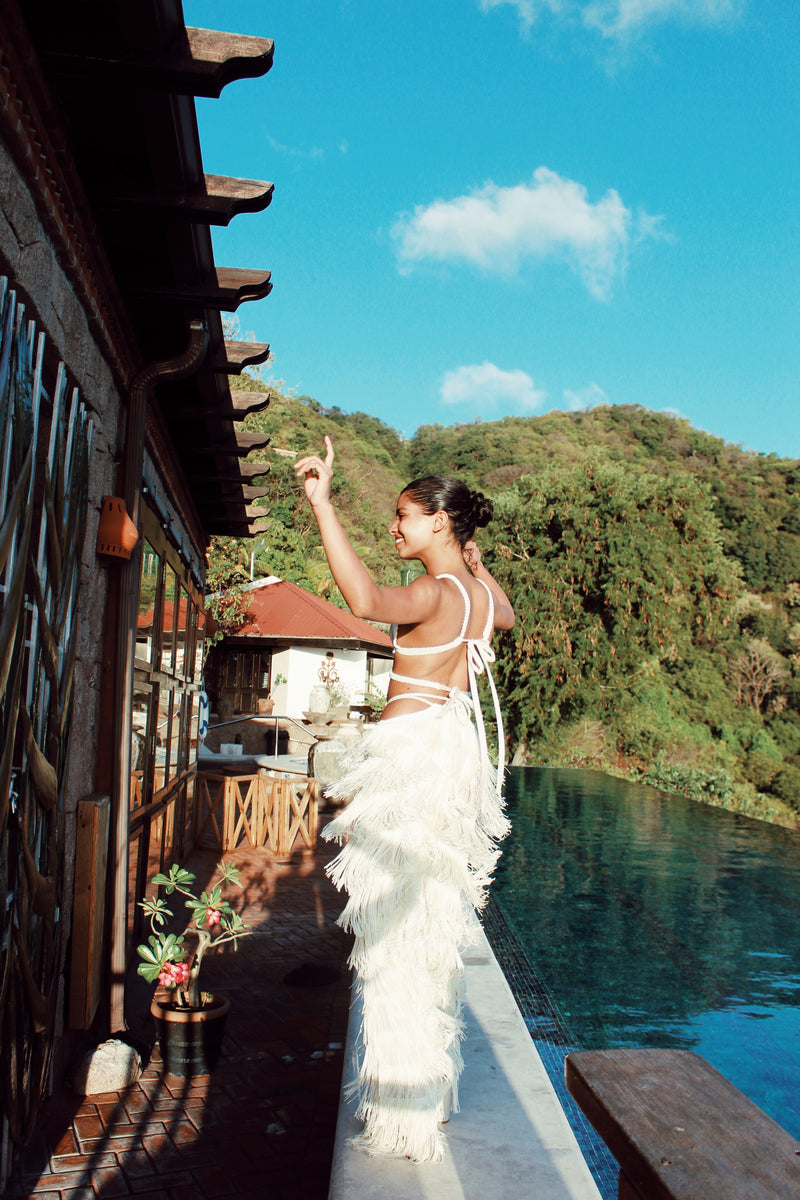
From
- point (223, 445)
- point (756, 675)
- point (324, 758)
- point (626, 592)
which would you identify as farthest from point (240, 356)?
point (756, 675)

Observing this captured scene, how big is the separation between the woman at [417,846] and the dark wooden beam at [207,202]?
107 centimetres

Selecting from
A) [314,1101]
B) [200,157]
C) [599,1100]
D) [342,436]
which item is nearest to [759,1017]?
[314,1101]

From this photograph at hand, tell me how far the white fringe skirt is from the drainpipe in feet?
4.51

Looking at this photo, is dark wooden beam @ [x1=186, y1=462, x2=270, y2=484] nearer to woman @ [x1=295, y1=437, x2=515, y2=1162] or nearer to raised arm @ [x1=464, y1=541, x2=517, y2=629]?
raised arm @ [x1=464, y1=541, x2=517, y2=629]

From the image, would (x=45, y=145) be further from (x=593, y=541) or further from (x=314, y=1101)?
(x=593, y=541)

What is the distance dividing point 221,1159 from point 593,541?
67.4 feet

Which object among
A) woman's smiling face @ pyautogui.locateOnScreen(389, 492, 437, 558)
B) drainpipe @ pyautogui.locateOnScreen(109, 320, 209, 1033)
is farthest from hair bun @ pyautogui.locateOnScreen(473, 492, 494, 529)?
drainpipe @ pyautogui.locateOnScreen(109, 320, 209, 1033)

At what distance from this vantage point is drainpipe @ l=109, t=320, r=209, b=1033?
3.26m

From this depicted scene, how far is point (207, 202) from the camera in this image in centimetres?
269

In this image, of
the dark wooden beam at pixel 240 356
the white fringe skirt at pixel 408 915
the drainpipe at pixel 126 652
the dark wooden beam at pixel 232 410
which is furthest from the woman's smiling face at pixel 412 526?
the dark wooden beam at pixel 232 410

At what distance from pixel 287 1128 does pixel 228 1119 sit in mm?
208

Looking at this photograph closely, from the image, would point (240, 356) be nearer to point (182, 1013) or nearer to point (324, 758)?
point (182, 1013)

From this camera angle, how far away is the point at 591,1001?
5.14 m

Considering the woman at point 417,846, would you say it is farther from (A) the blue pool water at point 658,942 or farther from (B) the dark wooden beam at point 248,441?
(B) the dark wooden beam at point 248,441
